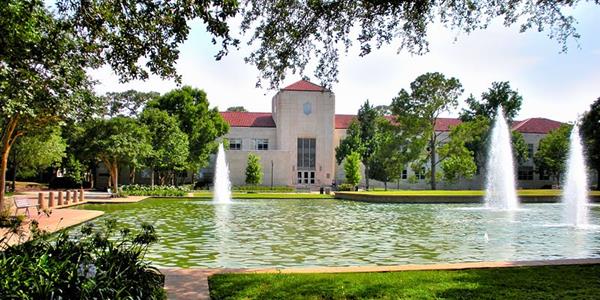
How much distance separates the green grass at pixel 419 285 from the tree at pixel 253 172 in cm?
5013

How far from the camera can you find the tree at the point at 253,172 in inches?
2275

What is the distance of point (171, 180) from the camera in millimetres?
59344

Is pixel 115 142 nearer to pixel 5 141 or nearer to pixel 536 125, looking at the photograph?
pixel 5 141

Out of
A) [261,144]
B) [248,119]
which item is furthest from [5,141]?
[248,119]

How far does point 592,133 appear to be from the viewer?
165ft

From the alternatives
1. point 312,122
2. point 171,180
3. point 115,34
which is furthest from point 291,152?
point 115,34

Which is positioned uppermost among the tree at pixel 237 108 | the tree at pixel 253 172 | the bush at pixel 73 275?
the tree at pixel 237 108

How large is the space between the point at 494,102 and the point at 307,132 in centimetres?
2344

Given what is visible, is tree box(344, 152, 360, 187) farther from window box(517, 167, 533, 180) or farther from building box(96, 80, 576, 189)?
window box(517, 167, 533, 180)

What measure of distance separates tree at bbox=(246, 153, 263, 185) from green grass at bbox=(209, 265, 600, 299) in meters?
50.1

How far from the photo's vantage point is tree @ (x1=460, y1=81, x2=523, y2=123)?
211ft

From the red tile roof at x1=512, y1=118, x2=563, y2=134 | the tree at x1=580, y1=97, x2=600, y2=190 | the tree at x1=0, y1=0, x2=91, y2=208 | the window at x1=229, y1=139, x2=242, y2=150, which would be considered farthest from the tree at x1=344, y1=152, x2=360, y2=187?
the tree at x1=0, y1=0, x2=91, y2=208

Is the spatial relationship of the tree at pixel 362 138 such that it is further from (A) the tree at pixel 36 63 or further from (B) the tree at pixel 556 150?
(A) the tree at pixel 36 63

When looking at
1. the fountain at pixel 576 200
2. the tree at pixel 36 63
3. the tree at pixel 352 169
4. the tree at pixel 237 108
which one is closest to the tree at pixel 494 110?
the tree at pixel 352 169
